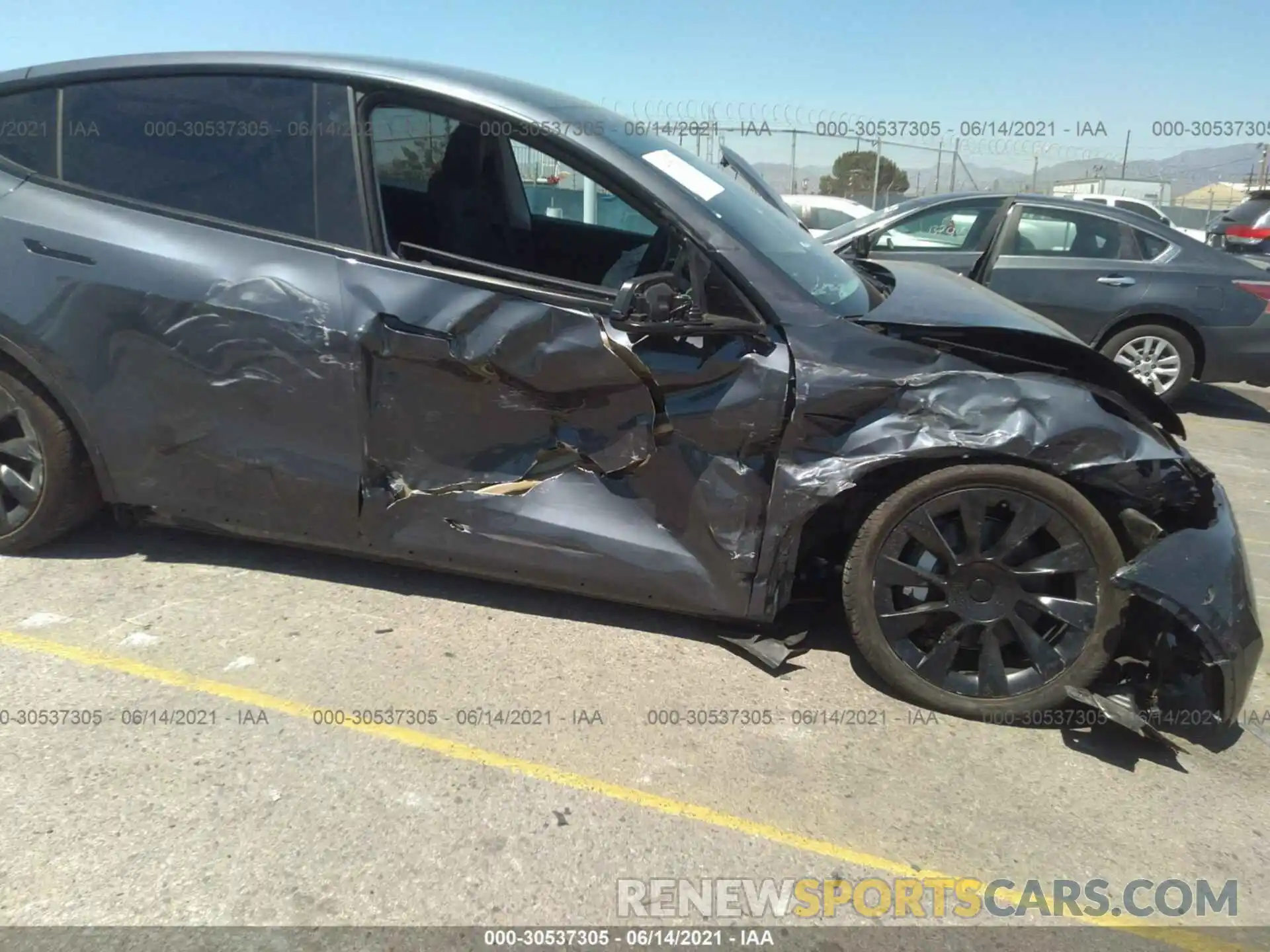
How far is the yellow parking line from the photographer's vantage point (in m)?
2.19

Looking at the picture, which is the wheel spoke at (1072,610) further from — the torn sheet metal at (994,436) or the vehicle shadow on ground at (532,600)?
the vehicle shadow on ground at (532,600)

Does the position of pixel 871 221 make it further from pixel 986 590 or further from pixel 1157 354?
pixel 986 590

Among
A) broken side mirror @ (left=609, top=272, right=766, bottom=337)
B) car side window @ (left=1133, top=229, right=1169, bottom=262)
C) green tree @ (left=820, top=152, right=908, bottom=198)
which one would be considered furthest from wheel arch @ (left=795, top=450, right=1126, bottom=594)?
green tree @ (left=820, top=152, right=908, bottom=198)

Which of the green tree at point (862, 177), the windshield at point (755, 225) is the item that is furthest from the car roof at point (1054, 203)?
the green tree at point (862, 177)

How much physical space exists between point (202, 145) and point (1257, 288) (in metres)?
7.25

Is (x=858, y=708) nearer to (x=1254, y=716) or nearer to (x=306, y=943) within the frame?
(x=1254, y=716)

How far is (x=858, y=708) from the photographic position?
9.69 feet

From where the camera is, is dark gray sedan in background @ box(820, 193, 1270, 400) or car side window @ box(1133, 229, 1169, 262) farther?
car side window @ box(1133, 229, 1169, 262)

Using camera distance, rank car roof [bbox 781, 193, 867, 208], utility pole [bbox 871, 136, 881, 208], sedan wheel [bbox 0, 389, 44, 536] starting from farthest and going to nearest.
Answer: utility pole [bbox 871, 136, 881, 208] → car roof [bbox 781, 193, 867, 208] → sedan wheel [bbox 0, 389, 44, 536]

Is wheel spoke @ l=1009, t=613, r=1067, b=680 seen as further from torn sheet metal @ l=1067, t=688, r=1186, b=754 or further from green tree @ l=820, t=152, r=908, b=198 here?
green tree @ l=820, t=152, r=908, b=198

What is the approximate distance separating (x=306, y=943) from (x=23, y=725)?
4.20 ft

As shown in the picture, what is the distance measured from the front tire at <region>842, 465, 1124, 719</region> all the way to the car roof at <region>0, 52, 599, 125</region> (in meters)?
1.80

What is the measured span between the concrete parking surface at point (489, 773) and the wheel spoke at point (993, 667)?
14 centimetres

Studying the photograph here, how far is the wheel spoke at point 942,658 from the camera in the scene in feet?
9.41
